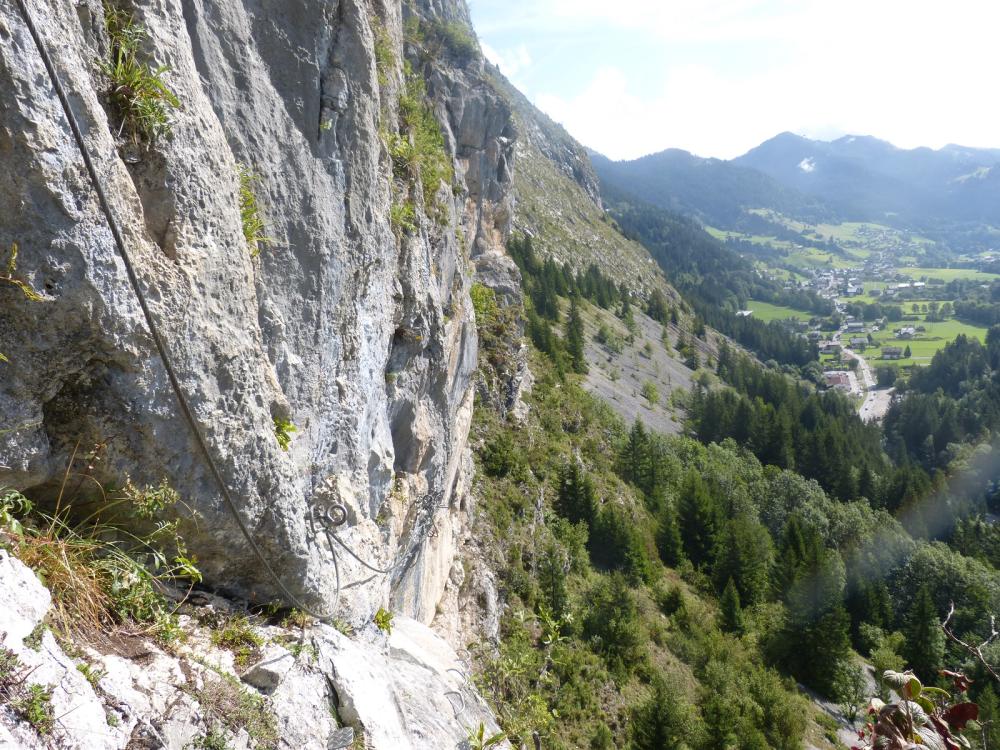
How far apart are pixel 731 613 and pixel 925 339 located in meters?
185

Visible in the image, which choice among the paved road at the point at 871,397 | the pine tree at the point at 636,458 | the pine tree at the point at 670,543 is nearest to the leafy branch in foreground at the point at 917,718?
the pine tree at the point at 670,543

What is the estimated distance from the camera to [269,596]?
6.24 metres

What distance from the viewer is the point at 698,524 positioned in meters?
47.6

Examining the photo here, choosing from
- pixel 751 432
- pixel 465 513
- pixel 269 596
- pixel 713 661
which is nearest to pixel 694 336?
pixel 751 432

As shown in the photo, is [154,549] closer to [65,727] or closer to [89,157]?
[65,727]

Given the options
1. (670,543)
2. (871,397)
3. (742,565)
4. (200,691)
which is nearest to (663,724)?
(742,565)

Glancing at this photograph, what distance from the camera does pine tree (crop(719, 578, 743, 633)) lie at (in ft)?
127

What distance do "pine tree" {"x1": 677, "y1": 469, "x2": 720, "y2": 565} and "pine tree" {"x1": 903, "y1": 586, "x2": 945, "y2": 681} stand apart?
50.4ft

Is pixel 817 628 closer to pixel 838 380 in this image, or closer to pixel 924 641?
pixel 924 641

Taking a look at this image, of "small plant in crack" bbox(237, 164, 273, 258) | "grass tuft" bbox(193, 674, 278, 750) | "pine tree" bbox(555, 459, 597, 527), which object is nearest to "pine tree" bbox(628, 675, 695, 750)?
"pine tree" bbox(555, 459, 597, 527)

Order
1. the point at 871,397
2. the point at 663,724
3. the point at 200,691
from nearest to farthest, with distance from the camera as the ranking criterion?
1. the point at 200,691
2. the point at 663,724
3. the point at 871,397

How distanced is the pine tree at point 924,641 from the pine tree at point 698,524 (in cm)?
1536

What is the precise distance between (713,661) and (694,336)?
98849mm

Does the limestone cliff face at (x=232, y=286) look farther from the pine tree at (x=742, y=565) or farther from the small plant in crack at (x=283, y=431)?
the pine tree at (x=742, y=565)
